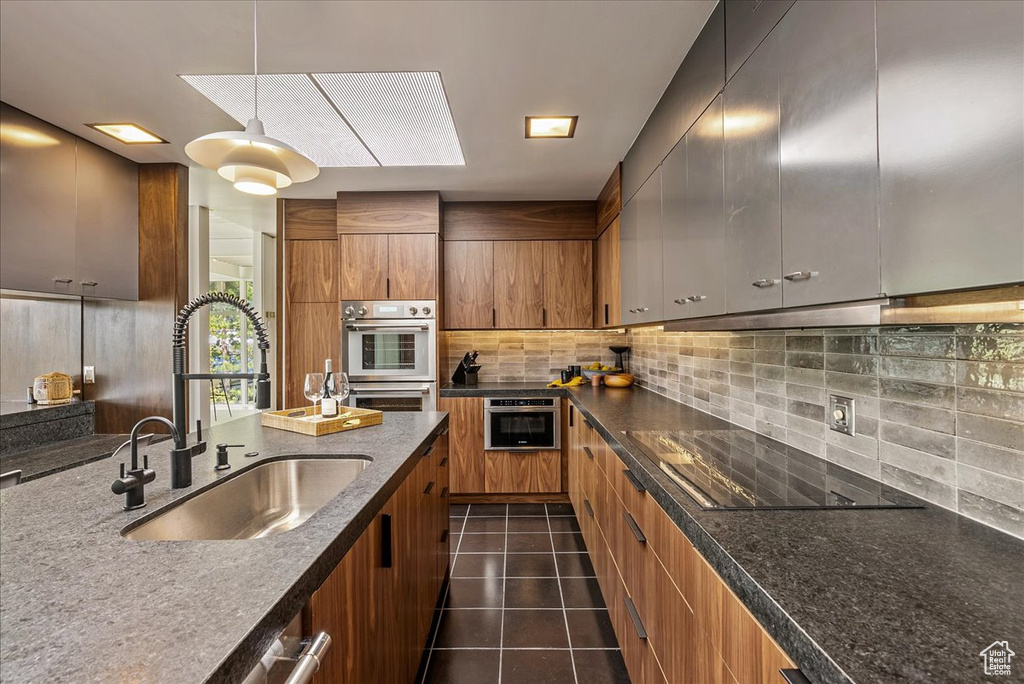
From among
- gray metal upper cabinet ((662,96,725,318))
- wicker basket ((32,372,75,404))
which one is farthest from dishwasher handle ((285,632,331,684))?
Result: wicker basket ((32,372,75,404))

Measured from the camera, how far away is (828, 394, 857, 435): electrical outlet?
1.32 m

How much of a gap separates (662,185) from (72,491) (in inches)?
94.9

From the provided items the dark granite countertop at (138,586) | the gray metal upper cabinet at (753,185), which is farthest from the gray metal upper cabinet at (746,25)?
the dark granite countertop at (138,586)

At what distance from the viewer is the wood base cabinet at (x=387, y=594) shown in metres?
0.93

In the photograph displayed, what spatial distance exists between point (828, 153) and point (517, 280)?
9.95ft

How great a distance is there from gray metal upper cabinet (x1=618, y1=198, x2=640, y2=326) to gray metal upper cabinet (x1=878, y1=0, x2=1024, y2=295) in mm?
1867

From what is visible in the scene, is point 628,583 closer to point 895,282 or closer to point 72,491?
point 895,282

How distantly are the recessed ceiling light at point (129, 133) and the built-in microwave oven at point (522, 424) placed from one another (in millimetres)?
2729

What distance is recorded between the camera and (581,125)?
2516mm

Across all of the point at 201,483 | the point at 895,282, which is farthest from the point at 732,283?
the point at 201,483

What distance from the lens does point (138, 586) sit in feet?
2.34

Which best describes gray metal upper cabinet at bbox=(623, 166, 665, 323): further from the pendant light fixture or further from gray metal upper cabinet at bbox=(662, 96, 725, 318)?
the pendant light fixture

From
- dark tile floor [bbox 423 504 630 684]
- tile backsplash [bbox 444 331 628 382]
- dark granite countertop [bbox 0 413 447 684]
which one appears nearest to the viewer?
dark granite countertop [bbox 0 413 447 684]

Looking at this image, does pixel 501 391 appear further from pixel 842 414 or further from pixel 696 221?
pixel 842 414
